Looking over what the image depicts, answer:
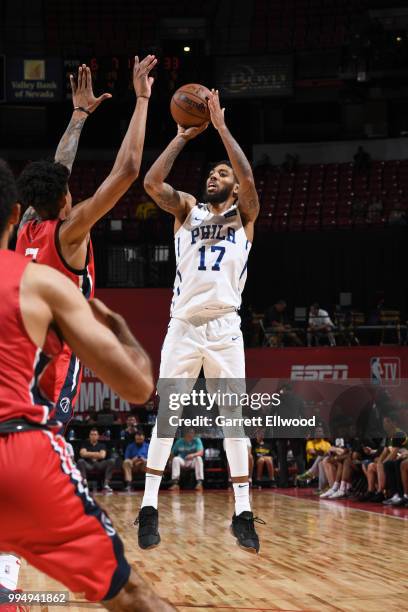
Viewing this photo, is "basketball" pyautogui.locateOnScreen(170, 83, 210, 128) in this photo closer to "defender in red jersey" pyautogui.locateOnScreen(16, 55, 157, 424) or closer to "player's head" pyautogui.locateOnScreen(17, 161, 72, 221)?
"defender in red jersey" pyautogui.locateOnScreen(16, 55, 157, 424)

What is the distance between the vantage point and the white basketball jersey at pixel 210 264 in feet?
20.1

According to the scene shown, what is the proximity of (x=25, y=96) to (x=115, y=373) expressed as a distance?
956 inches

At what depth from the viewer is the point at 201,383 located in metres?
16.0

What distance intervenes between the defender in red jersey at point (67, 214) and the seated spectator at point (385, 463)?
335 inches

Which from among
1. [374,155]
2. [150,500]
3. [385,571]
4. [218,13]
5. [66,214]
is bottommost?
[385,571]

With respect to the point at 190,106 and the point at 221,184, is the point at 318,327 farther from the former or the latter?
the point at 190,106

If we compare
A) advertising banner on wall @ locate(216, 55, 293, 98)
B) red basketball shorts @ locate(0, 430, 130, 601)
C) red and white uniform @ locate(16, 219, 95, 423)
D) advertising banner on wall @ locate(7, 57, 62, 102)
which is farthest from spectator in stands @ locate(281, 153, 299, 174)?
red basketball shorts @ locate(0, 430, 130, 601)

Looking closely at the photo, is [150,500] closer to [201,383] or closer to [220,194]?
[220,194]

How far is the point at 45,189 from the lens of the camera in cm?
446

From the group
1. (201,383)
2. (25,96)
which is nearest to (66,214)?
(201,383)

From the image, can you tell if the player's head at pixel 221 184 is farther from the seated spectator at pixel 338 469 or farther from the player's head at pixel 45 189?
the seated spectator at pixel 338 469

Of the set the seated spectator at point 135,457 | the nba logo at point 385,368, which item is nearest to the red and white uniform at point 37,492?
the seated spectator at point 135,457

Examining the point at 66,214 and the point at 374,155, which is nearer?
the point at 66,214

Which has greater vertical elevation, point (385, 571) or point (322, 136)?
point (322, 136)
